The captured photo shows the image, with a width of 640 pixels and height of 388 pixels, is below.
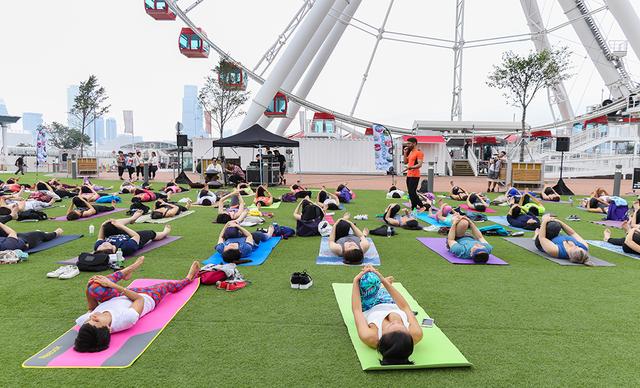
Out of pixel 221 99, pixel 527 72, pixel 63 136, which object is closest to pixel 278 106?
pixel 221 99

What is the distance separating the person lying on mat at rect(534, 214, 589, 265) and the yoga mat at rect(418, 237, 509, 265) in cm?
80

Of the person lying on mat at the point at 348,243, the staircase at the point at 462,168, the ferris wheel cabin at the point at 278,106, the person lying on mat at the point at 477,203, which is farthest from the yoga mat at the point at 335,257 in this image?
the staircase at the point at 462,168

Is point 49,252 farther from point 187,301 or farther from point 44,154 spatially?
point 44,154

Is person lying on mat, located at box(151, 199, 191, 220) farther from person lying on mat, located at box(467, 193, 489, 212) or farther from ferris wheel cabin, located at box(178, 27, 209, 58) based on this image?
ferris wheel cabin, located at box(178, 27, 209, 58)

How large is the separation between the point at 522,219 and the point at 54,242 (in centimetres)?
865

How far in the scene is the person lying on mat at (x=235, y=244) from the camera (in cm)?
546

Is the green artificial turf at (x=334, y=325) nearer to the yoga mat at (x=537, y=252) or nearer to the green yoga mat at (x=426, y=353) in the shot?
the green yoga mat at (x=426, y=353)

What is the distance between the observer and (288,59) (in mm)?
23531

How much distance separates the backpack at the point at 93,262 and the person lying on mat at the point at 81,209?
4.31 m

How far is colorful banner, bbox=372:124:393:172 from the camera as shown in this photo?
20.7 m

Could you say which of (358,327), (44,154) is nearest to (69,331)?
(358,327)

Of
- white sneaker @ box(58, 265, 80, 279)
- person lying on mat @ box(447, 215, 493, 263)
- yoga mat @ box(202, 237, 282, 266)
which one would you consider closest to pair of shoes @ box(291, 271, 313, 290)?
yoga mat @ box(202, 237, 282, 266)

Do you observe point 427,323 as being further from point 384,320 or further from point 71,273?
point 71,273

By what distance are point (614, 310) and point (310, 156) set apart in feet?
77.2
